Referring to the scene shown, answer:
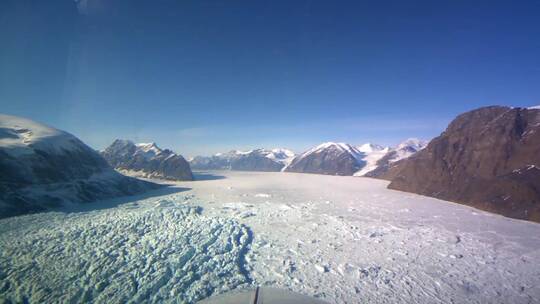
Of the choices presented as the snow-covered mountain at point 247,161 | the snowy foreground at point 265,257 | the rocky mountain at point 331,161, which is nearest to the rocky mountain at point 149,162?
the snowy foreground at point 265,257

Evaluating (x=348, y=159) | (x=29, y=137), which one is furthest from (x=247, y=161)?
(x=29, y=137)

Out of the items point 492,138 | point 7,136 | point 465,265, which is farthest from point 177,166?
point 492,138

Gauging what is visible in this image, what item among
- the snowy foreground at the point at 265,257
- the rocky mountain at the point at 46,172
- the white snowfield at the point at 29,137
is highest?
the white snowfield at the point at 29,137

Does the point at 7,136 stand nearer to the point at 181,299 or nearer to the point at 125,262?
the point at 125,262

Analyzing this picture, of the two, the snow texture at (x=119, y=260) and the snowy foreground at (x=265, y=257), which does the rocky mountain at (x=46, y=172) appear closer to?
the snowy foreground at (x=265, y=257)

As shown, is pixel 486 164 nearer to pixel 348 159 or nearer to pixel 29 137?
pixel 29 137

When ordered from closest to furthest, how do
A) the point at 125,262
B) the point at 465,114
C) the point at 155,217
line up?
the point at 125,262 < the point at 155,217 < the point at 465,114
